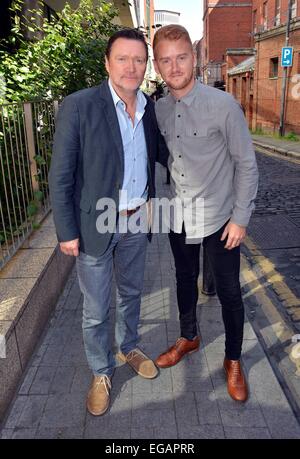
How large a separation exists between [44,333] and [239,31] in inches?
1775

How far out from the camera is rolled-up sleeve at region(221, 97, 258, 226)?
2.36 meters

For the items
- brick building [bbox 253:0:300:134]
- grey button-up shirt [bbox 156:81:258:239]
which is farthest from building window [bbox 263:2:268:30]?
grey button-up shirt [bbox 156:81:258:239]

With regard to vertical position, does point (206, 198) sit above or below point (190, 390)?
above

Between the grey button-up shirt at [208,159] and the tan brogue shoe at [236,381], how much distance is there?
99cm

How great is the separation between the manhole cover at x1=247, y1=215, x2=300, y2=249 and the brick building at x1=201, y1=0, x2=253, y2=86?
3692 centimetres

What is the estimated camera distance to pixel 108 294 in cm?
266

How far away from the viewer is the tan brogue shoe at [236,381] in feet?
8.86

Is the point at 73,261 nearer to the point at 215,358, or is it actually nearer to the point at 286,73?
the point at 215,358

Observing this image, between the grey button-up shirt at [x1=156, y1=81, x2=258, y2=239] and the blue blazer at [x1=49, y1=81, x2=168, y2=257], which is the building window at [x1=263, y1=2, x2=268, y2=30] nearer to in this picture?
the grey button-up shirt at [x1=156, y1=81, x2=258, y2=239]

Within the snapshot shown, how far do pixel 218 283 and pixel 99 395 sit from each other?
3.59 feet

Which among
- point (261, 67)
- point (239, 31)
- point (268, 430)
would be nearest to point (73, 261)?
point (268, 430)

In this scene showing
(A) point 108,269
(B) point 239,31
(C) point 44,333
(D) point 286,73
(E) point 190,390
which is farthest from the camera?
(B) point 239,31

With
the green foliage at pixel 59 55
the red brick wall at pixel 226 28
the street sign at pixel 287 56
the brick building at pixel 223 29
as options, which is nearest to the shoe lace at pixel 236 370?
the green foliage at pixel 59 55

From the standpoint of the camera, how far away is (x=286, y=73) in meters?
17.7
